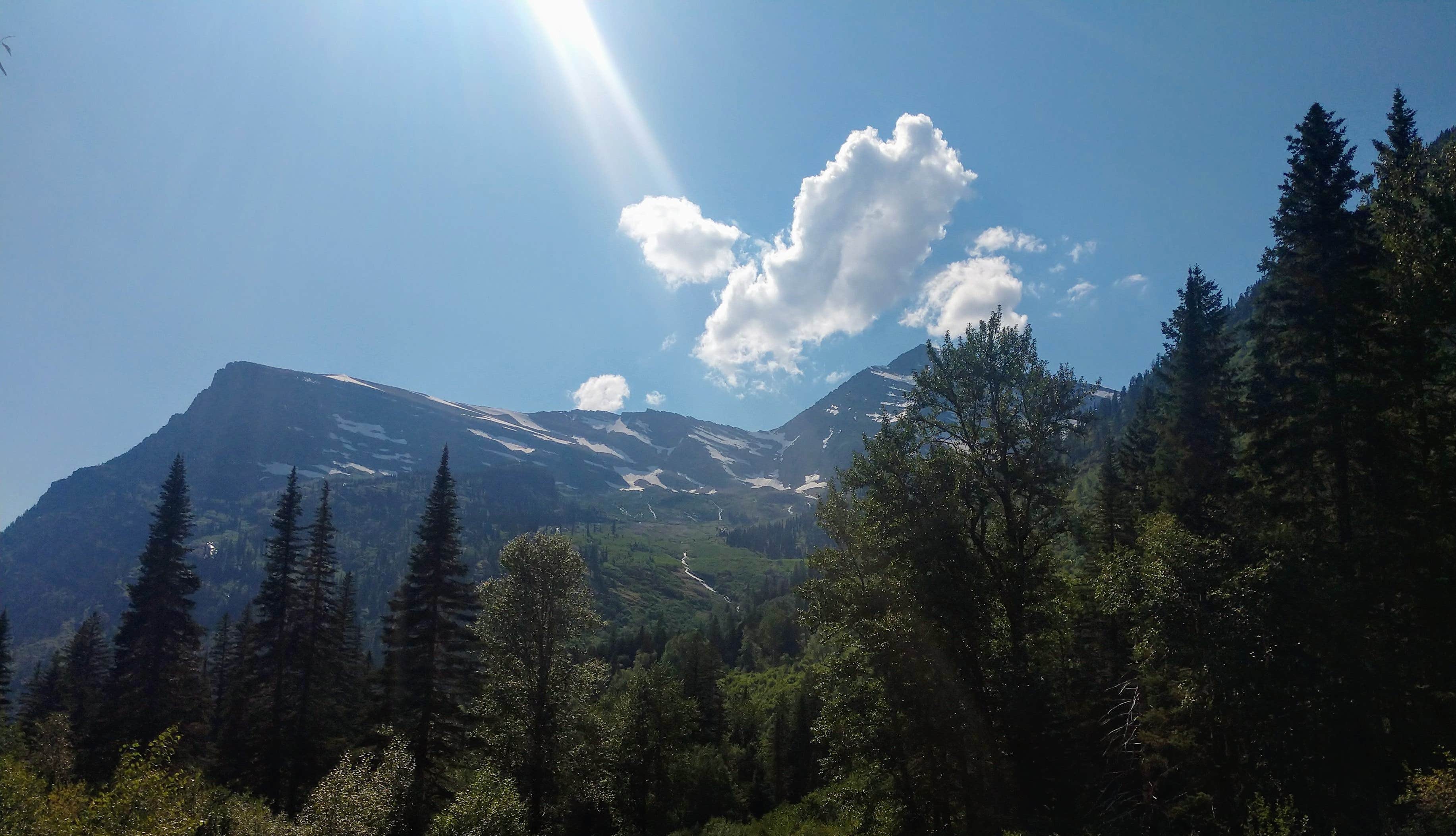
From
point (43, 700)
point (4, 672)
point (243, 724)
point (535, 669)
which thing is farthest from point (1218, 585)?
point (43, 700)

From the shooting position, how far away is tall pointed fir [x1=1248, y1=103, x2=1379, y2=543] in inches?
805

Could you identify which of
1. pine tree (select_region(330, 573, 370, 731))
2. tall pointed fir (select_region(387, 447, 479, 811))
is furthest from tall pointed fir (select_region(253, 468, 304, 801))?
tall pointed fir (select_region(387, 447, 479, 811))

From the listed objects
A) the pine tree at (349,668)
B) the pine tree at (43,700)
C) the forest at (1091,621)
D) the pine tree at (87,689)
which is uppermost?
the forest at (1091,621)

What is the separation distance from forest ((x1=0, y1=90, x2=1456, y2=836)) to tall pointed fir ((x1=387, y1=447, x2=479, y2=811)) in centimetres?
15

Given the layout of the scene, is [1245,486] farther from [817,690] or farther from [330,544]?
[330,544]

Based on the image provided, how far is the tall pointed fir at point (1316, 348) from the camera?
20.4m

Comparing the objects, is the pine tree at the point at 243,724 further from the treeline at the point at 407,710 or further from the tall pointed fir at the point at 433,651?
the tall pointed fir at the point at 433,651

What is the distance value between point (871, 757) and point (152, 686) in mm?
40239

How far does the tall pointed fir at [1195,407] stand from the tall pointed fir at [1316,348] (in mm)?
2432

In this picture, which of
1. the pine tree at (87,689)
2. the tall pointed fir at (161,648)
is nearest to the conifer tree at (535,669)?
the tall pointed fir at (161,648)

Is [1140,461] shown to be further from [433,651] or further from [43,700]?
[43,700]

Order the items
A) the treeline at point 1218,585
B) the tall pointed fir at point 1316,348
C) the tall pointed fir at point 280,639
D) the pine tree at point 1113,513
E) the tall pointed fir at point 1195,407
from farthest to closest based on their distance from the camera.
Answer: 1. the tall pointed fir at point 280,639
2. the pine tree at point 1113,513
3. the tall pointed fir at point 1195,407
4. the tall pointed fir at point 1316,348
5. the treeline at point 1218,585

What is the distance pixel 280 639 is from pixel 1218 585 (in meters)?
43.6

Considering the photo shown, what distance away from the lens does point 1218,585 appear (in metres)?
15.0
